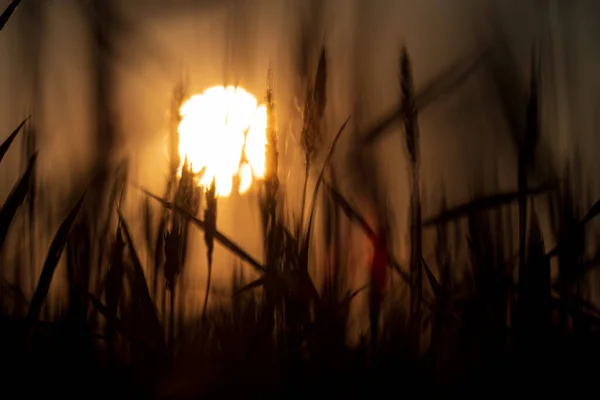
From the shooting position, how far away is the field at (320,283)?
2.23 feet

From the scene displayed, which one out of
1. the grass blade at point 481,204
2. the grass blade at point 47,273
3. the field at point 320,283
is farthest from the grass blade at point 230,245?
the grass blade at point 481,204

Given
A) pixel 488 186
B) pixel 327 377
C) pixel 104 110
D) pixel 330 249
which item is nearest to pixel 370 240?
→ pixel 330 249

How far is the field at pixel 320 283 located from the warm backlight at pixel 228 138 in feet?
0.13

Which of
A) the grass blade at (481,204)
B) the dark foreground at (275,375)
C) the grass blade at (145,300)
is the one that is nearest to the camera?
the dark foreground at (275,375)

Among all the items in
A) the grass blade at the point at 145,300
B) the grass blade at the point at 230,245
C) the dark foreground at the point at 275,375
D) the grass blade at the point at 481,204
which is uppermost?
the grass blade at the point at 481,204

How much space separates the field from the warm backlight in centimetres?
4

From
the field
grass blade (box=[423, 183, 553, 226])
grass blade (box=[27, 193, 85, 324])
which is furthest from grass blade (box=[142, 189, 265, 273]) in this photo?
grass blade (box=[423, 183, 553, 226])

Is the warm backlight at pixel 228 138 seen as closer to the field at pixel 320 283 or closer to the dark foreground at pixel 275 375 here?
the field at pixel 320 283

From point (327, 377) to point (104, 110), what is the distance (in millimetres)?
558

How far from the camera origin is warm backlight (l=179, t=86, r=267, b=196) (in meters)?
0.95

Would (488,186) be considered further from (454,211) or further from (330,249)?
(330,249)

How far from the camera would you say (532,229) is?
2.76 ft

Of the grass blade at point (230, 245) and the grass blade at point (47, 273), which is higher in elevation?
the grass blade at point (230, 245)

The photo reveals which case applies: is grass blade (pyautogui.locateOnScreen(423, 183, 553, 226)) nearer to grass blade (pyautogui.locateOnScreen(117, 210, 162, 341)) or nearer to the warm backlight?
the warm backlight
